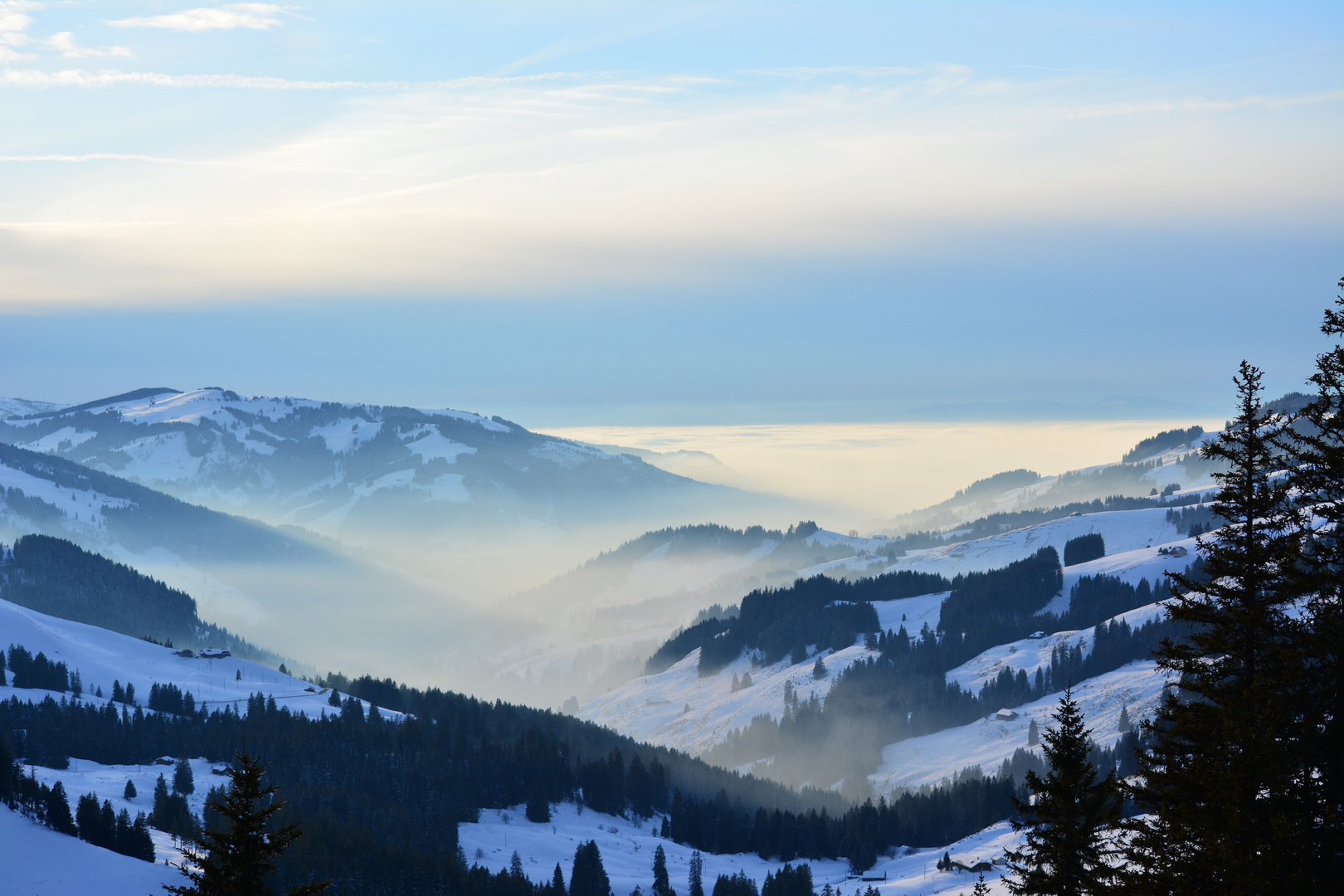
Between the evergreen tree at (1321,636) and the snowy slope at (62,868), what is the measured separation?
5182 inches

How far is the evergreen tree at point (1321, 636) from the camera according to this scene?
1041 inches

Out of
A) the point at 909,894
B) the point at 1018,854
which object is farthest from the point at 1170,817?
the point at 909,894

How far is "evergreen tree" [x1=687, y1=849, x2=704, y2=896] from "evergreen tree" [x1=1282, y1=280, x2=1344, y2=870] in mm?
155750

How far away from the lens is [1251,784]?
26109 millimetres

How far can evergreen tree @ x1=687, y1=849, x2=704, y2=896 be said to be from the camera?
6785 inches

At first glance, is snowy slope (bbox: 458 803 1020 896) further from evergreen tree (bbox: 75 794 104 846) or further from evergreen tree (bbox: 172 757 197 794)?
evergreen tree (bbox: 75 794 104 846)

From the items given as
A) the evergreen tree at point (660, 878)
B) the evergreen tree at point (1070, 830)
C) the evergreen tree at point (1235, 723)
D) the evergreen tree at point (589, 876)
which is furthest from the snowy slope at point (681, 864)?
the evergreen tree at point (1235, 723)

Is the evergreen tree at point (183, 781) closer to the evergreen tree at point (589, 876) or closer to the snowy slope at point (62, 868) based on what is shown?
the snowy slope at point (62, 868)

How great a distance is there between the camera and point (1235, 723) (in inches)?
1061

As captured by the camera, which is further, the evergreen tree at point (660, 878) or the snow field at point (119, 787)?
the evergreen tree at point (660, 878)

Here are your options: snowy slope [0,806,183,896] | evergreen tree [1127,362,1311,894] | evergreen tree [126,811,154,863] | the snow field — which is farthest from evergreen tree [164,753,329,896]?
the snow field

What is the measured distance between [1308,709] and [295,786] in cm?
18841

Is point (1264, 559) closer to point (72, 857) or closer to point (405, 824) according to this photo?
point (72, 857)

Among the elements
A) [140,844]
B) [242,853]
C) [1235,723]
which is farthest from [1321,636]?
[140,844]
